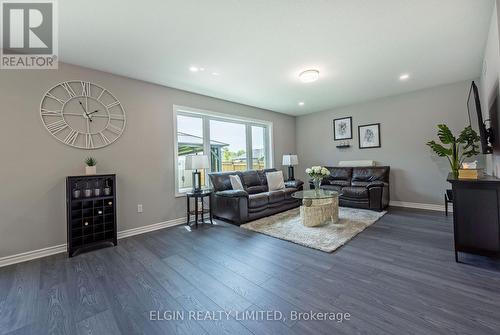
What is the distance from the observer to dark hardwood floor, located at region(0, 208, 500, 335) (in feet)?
4.83

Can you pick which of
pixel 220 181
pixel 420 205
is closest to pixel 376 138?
pixel 420 205

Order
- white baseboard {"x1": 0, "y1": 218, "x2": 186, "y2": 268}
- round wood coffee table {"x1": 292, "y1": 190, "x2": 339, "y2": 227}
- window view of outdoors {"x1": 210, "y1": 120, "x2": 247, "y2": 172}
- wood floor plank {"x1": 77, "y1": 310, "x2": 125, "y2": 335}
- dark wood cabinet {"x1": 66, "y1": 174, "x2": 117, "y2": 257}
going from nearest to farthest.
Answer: wood floor plank {"x1": 77, "y1": 310, "x2": 125, "y2": 335}
white baseboard {"x1": 0, "y1": 218, "x2": 186, "y2": 268}
dark wood cabinet {"x1": 66, "y1": 174, "x2": 117, "y2": 257}
round wood coffee table {"x1": 292, "y1": 190, "x2": 339, "y2": 227}
window view of outdoors {"x1": 210, "y1": 120, "x2": 247, "y2": 172}

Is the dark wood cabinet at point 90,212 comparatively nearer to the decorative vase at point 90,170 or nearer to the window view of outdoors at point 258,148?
the decorative vase at point 90,170

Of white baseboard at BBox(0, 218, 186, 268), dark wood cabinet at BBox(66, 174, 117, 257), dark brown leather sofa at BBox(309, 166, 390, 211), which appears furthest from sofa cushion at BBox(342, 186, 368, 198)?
dark wood cabinet at BBox(66, 174, 117, 257)

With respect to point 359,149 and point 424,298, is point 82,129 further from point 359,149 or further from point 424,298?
point 359,149

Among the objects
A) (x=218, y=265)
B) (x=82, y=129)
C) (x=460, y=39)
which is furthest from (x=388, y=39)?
(x=82, y=129)

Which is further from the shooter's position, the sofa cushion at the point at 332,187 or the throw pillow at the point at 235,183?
the sofa cushion at the point at 332,187

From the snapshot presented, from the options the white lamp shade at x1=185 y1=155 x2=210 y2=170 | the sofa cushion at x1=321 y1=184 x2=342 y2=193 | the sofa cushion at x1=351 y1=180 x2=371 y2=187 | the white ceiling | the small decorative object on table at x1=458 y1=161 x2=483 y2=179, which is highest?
the white ceiling

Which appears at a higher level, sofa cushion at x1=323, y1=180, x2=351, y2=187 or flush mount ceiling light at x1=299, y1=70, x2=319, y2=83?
flush mount ceiling light at x1=299, y1=70, x2=319, y2=83

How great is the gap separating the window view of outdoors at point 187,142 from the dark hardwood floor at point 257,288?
5.29 ft

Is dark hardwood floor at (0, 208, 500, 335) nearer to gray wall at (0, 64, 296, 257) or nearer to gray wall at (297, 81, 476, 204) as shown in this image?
gray wall at (0, 64, 296, 257)

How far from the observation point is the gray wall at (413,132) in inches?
168

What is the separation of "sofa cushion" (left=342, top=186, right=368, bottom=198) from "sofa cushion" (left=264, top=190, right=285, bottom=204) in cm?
138

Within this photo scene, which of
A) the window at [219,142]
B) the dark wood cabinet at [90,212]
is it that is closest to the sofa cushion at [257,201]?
the window at [219,142]
